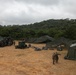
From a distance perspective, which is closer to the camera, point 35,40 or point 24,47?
point 24,47

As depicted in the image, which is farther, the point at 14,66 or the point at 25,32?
Answer: the point at 25,32

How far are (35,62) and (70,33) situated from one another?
25260 millimetres

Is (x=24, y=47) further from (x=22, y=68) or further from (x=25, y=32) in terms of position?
(x=25, y=32)

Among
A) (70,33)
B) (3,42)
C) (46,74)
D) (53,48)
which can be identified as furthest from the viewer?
(70,33)

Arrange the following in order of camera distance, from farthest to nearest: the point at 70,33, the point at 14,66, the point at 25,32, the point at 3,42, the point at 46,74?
1. the point at 25,32
2. the point at 70,33
3. the point at 3,42
4. the point at 14,66
5. the point at 46,74

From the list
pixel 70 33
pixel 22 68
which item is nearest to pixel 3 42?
pixel 70 33

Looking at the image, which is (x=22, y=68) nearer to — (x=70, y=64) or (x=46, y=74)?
(x=46, y=74)

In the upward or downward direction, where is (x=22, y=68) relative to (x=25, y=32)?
downward

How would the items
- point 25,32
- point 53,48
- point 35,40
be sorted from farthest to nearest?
point 25,32 < point 35,40 < point 53,48

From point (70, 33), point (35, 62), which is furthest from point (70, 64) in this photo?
point (70, 33)

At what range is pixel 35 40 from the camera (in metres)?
52.3

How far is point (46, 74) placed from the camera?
19203 millimetres

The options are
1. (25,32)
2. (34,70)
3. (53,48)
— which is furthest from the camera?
(25,32)

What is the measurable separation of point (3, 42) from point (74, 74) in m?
25.2
